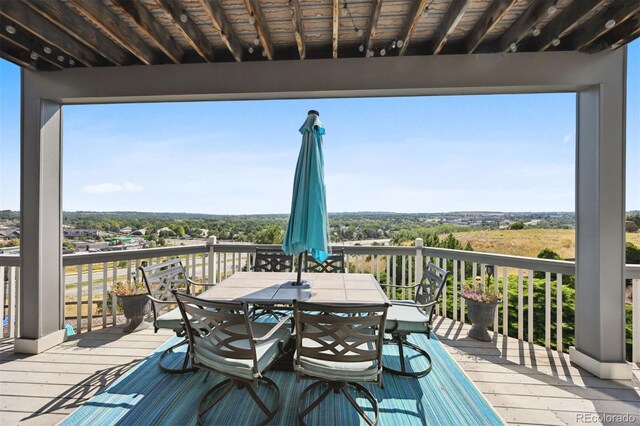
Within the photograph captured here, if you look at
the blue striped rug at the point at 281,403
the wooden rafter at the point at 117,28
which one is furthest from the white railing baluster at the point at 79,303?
the wooden rafter at the point at 117,28

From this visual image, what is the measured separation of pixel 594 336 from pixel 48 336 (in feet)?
18.4

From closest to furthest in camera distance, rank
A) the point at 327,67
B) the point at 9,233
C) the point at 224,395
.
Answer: the point at 224,395, the point at 327,67, the point at 9,233

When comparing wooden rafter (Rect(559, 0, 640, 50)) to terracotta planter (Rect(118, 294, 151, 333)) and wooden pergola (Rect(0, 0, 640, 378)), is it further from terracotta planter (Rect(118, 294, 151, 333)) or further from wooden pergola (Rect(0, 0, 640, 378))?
terracotta planter (Rect(118, 294, 151, 333))

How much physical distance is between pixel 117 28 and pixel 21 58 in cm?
139

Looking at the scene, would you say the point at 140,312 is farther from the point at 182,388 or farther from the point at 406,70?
the point at 406,70

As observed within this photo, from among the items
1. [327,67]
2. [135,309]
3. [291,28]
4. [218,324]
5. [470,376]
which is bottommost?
[470,376]

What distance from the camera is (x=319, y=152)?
8.25 feet

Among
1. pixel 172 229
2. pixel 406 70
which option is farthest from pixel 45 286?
pixel 406 70

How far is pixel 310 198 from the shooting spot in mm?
2467

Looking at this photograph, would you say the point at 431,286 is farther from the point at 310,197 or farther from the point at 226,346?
the point at 226,346

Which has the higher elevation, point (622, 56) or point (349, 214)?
point (622, 56)

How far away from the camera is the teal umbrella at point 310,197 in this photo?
2449mm

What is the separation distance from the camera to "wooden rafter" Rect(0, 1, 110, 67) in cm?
218

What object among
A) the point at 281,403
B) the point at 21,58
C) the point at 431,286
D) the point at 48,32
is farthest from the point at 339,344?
the point at 21,58
